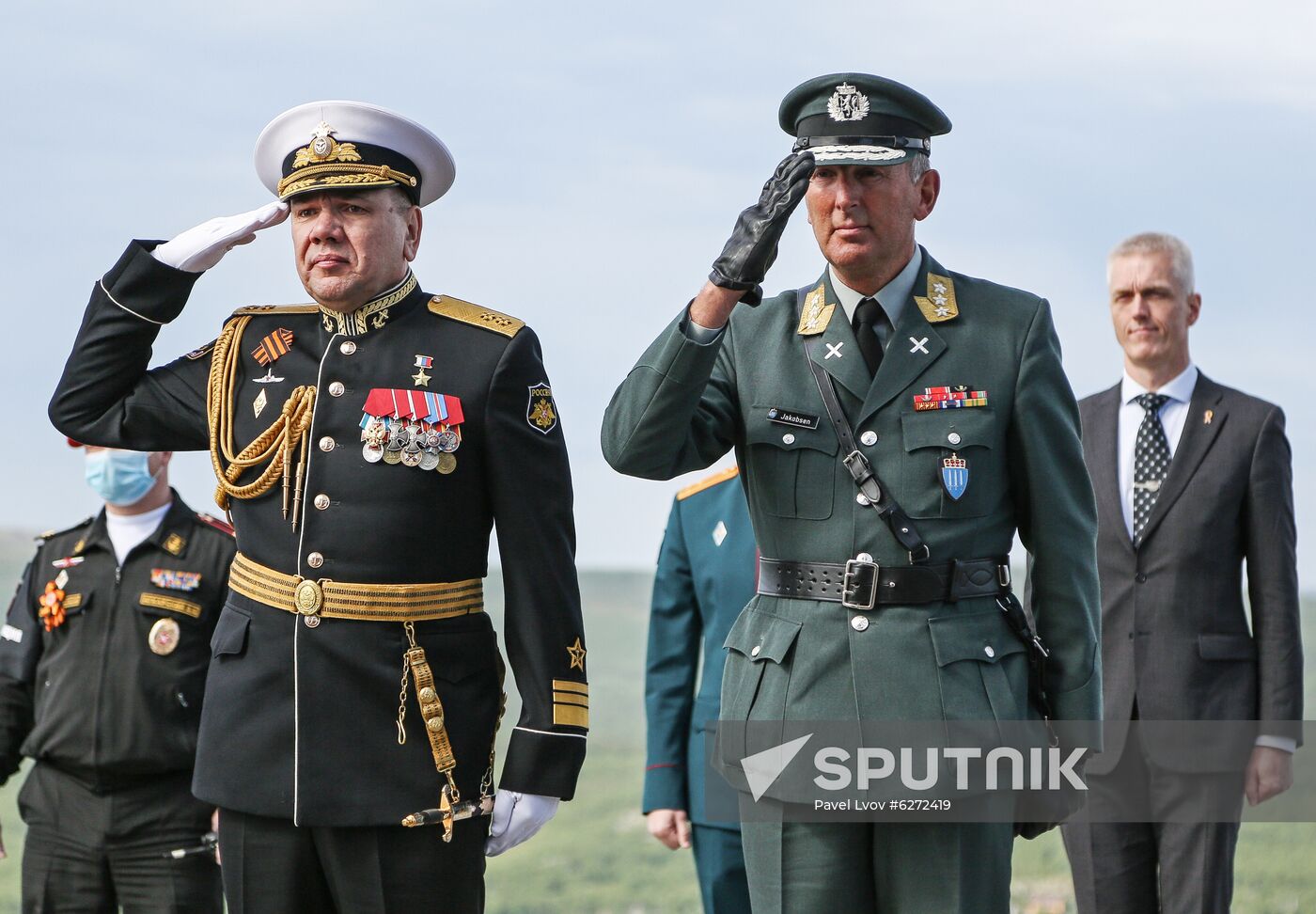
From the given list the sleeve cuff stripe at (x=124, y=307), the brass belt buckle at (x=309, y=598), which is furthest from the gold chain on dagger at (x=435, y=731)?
the sleeve cuff stripe at (x=124, y=307)

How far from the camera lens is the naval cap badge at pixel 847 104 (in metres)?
3.96

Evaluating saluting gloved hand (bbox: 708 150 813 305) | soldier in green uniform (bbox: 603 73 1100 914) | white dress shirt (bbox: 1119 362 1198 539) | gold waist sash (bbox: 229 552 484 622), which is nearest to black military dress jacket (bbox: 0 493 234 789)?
gold waist sash (bbox: 229 552 484 622)

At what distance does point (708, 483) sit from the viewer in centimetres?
577

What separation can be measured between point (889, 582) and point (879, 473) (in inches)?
8.8

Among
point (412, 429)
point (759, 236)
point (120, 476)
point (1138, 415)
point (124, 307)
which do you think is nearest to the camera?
point (759, 236)

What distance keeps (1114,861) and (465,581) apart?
2.92m

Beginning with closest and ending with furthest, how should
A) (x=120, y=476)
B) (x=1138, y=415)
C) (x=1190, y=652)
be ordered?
(x=1190, y=652)
(x=1138, y=415)
(x=120, y=476)

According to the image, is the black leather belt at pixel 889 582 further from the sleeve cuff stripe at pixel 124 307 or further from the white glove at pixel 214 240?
the sleeve cuff stripe at pixel 124 307

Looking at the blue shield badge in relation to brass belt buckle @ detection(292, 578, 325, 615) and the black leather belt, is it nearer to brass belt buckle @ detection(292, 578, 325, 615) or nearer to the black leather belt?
the black leather belt

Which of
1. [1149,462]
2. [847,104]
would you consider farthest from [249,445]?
[1149,462]

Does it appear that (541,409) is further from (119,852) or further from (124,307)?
(119,852)

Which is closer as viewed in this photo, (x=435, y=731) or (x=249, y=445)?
(x=435, y=731)

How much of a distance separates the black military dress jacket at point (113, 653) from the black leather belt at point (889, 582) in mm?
3005

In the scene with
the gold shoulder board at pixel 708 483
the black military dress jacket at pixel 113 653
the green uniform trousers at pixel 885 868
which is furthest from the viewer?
the black military dress jacket at pixel 113 653
